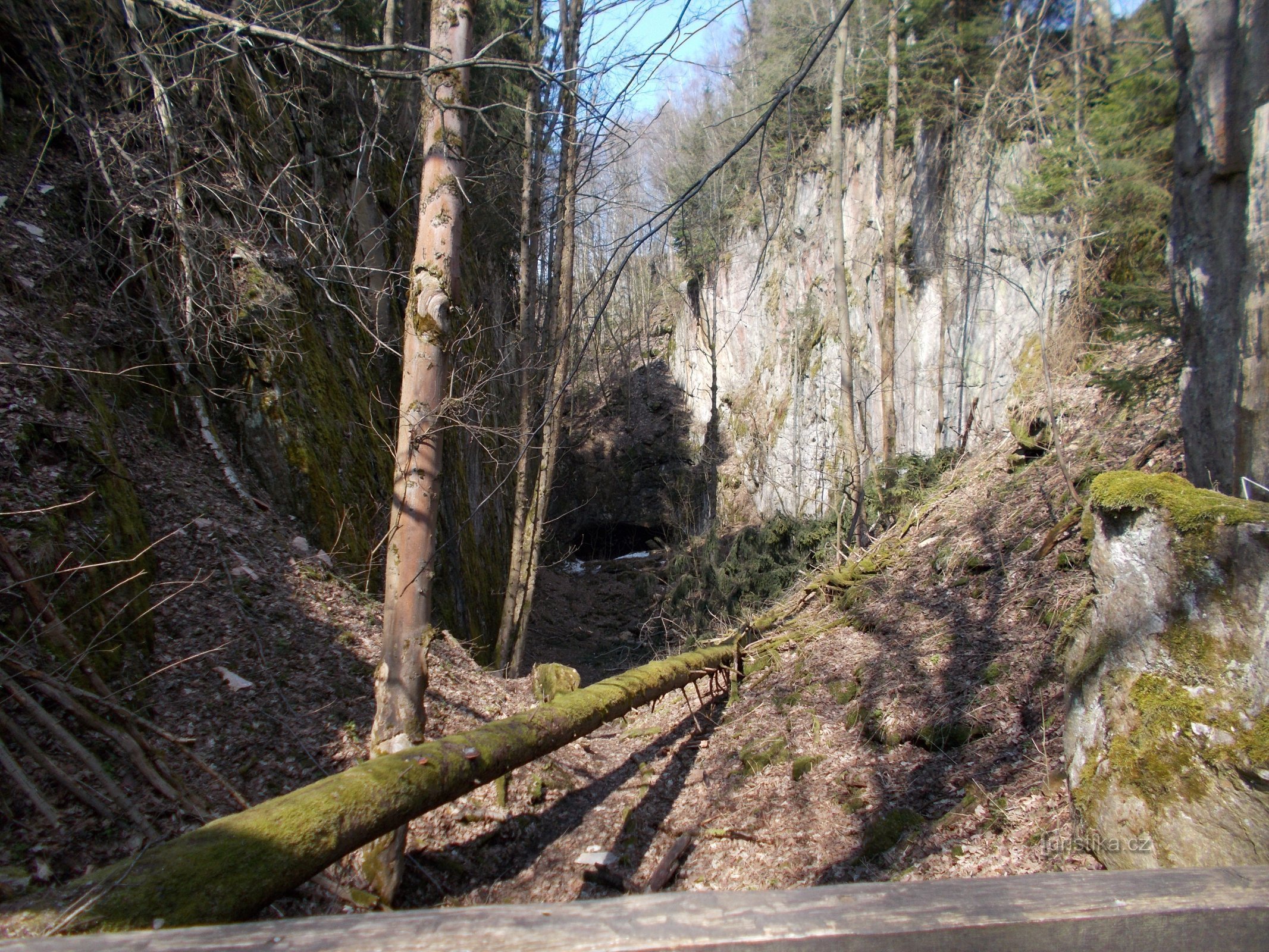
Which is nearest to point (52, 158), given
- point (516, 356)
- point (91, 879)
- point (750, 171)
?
point (516, 356)

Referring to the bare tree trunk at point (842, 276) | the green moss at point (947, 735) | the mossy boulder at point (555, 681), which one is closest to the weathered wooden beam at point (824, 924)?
the green moss at point (947, 735)

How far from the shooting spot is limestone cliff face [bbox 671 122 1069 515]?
43.1 ft

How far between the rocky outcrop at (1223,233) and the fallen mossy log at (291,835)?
4185mm

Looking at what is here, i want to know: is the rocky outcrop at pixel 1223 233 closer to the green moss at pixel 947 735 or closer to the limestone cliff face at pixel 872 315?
the green moss at pixel 947 735

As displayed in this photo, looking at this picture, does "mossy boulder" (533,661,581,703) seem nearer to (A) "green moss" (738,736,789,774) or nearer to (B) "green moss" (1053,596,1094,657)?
(A) "green moss" (738,736,789,774)

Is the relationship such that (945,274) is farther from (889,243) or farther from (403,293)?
(403,293)

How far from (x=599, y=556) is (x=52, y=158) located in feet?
55.4

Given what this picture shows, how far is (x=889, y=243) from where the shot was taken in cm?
1396

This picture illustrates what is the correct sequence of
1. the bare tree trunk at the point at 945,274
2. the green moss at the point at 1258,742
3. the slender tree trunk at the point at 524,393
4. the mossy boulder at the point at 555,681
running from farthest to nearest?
the bare tree trunk at the point at 945,274, the slender tree trunk at the point at 524,393, the mossy boulder at the point at 555,681, the green moss at the point at 1258,742

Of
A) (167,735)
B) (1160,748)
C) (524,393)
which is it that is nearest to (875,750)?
(1160,748)

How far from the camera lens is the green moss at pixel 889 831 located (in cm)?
388

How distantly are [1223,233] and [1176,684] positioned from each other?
269cm

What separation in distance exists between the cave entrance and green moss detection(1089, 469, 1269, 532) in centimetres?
1834

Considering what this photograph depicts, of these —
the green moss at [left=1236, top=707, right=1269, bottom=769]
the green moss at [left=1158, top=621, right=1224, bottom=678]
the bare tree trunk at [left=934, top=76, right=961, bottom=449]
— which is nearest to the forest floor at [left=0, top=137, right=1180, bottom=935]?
the green moss at [left=1236, top=707, right=1269, bottom=769]
